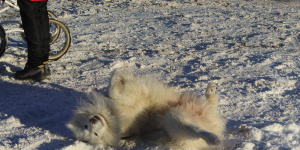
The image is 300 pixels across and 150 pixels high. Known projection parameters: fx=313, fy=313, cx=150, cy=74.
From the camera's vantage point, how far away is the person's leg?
12.1 feet

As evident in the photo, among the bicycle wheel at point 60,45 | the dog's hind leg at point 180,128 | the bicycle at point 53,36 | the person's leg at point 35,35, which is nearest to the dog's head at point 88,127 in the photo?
the dog's hind leg at point 180,128

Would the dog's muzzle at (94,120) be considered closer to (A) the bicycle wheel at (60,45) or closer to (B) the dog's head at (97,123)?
(B) the dog's head at (97,123)

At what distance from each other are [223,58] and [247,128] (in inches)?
86.5

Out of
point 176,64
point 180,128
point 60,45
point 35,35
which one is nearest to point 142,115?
point 180,128

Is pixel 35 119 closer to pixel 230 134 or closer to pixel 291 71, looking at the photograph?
pixel 230 134

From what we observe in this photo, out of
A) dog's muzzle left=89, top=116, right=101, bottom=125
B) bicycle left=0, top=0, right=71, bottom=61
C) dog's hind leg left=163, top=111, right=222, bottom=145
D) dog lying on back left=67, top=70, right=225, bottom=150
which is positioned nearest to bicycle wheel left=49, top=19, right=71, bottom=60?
bicycle left=0, top=0, right=71, bottom=61

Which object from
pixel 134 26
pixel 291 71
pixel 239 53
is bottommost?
pixel 291 71

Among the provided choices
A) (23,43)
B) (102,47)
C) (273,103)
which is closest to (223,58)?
(273,103)

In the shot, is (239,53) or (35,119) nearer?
(35,119)

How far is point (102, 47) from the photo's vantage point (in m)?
5.32

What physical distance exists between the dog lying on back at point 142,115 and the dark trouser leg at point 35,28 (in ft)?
4.81

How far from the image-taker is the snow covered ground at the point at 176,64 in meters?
2.75

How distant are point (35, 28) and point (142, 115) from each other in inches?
74.9

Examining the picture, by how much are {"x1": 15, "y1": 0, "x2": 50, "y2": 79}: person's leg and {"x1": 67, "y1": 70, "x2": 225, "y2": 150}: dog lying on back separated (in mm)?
1451
